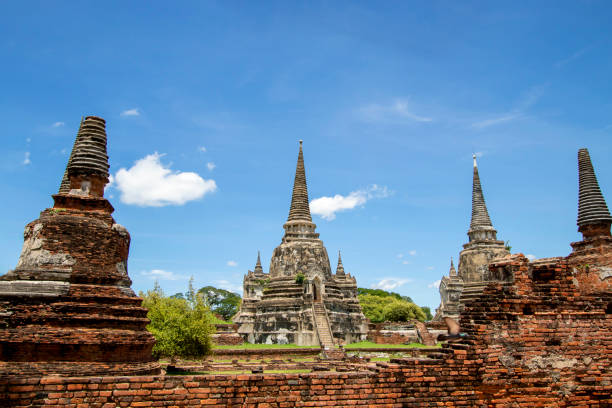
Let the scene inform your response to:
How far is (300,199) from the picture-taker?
47.7 m

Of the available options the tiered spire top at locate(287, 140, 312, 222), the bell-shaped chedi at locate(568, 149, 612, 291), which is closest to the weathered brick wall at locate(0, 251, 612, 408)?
the bell-shaped chedi at locate(568, 149, 612, 291)

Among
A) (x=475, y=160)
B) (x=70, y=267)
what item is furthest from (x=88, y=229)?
(x=475, y=160)

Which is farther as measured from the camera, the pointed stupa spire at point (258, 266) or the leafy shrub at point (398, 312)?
the pointed stupa spire at point (258, 266)

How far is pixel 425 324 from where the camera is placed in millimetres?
41594

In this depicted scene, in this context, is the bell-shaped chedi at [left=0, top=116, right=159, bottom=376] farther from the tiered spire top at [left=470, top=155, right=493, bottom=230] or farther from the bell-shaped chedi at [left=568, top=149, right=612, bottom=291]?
the tiered spire top at [left=470, top=155, right=493, bottom=230]

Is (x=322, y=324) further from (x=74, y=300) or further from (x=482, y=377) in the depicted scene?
(x=482, y=377)

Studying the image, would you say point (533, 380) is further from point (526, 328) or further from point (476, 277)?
point (476, 277)

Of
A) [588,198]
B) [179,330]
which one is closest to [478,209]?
[588,198]

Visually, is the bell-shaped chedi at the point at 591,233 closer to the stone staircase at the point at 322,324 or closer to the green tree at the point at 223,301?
the stone staircase at the point at 322,324

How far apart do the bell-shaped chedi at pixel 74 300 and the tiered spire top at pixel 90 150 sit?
1.06 ft

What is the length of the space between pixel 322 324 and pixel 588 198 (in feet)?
72.6

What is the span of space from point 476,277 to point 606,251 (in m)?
26.0

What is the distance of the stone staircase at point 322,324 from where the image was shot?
36031mm

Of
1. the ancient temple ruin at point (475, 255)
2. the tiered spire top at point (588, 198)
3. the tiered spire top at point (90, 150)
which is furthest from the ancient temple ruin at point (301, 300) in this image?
the tiered spire top at point (90, 150)
